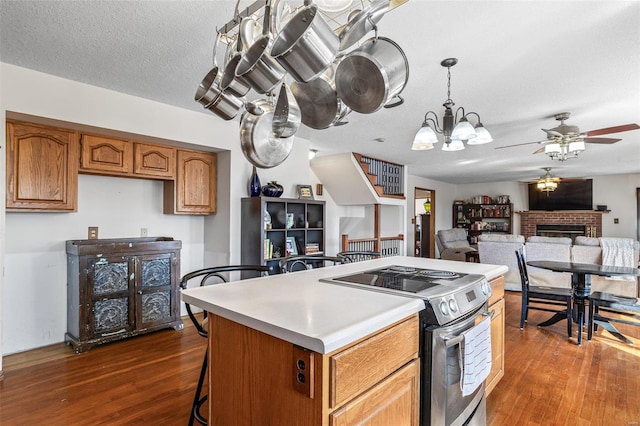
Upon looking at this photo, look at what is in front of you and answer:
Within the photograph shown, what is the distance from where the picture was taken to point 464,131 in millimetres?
2422

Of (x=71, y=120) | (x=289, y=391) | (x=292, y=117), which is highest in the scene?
(x=71, y=120)

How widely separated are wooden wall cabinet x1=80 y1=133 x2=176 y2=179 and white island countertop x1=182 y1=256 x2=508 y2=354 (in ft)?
7.58

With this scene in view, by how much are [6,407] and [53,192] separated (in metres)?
1.62

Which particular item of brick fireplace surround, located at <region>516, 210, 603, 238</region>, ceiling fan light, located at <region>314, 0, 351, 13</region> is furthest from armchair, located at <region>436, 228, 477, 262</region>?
ceiling fan light, located at <region>314, 0, 351, 13</region>

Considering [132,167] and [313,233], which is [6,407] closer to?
[132,167]

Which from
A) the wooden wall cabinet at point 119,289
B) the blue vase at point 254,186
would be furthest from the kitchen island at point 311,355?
the blue vase at point 254,186

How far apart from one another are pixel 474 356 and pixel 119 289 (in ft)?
9.96

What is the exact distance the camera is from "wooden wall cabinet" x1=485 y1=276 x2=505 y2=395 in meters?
2.09

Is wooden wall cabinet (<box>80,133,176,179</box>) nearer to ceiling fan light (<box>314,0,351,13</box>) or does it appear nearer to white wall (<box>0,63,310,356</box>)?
white wall (<box>0,63,310,356</box>)

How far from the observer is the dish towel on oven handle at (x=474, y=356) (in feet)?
4.84

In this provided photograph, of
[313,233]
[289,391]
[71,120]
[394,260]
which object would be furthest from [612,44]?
[71,120]

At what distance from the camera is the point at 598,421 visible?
202 cm

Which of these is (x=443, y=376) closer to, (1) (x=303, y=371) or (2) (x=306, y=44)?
(1) (x=303, y=371)

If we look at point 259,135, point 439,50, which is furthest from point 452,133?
point 259,135
